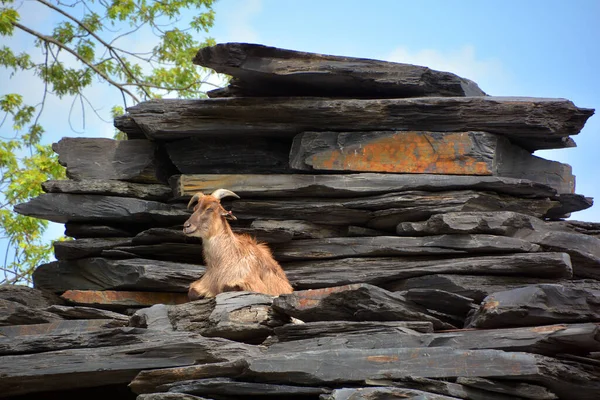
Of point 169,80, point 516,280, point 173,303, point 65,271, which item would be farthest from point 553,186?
point 169,80

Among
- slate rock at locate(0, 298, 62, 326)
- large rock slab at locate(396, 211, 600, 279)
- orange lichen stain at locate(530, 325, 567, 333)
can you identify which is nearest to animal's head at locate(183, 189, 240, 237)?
slate rock at locate(0, 298, 62, 326)

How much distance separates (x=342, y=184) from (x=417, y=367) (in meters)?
3.42

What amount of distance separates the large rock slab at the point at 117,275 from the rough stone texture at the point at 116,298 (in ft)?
0.25

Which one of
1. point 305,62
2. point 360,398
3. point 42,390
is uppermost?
point 305,62

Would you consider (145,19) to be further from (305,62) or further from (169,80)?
(305,62)

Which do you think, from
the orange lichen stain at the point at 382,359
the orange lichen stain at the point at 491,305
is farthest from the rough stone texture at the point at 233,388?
the orange lichen stain at the point at 491,305

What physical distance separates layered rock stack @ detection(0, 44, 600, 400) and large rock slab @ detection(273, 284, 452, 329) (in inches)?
0.6

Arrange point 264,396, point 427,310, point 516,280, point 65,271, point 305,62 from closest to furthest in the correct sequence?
point 264,396 < point 427,310 < point 516,280 < point 305,62 < point 65,271

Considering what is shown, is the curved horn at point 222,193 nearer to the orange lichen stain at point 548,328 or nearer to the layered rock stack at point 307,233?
the layered rock stack at point 307,233

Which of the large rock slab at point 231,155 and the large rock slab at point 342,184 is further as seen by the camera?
the large rock slab at point 231,155

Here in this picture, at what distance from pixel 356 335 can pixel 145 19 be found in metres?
12.2

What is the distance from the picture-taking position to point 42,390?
973cm

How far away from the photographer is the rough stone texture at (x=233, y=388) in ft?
27.4

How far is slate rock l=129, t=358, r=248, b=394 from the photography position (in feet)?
28.2
